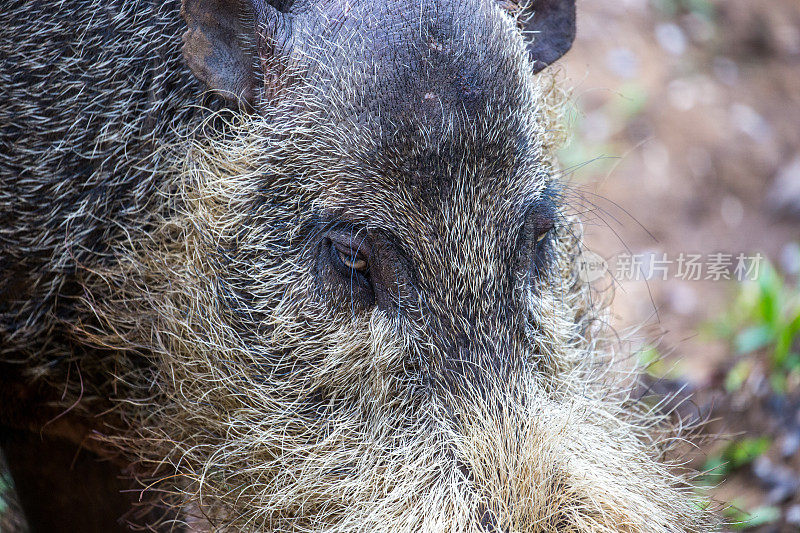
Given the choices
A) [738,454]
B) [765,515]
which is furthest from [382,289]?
[738,454]

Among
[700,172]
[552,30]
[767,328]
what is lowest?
[700,172]

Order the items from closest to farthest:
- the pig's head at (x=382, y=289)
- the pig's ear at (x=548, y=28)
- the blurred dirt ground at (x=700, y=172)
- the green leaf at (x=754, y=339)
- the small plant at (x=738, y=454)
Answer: the pig's head at (x=382, y=289), the pig's ear at (x=548, y=28), the small plant at (x=738, y=454), the blurred dirt ground at (x=700, y=172), the green leaf at (x=754, y=339)

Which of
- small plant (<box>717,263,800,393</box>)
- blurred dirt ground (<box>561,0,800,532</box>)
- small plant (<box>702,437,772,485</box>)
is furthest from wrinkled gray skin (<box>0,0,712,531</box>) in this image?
small plant (<box>717,263,800,393</box>)

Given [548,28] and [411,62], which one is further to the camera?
[548,28]

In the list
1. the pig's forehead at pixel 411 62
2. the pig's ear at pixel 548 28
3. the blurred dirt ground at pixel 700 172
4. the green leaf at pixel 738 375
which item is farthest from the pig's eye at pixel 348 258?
the green leaf at pixel 738 375

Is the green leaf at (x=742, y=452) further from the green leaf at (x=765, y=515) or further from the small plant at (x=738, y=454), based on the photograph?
the green leaf at (x=765, y=515)

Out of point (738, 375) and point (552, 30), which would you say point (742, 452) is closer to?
point (738, 375)
